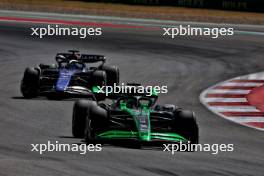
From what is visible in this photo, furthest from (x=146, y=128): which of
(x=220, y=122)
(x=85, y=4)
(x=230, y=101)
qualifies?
(x=85, y=4)

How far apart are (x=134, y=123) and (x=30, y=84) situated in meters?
5.94

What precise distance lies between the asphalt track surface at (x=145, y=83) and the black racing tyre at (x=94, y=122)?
38cm

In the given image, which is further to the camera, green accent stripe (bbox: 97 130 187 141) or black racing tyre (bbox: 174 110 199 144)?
black racing tyre (bbox: 174 110 199 144)

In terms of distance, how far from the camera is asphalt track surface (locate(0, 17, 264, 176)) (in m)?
11.8

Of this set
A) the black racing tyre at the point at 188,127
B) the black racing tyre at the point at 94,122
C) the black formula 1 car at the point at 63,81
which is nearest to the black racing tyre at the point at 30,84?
the black formula 1 car at the point at 63,81

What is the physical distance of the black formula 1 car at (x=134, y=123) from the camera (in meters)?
14.2

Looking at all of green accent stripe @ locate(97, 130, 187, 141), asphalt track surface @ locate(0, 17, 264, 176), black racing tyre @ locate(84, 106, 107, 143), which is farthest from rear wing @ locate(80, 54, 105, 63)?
green accent stripe @ locate(97, 130, 187, 141)

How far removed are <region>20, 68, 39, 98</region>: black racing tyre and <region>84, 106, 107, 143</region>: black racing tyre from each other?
5632 mm

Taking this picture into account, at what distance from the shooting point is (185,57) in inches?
1171

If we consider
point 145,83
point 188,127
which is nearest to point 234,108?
point 145,83

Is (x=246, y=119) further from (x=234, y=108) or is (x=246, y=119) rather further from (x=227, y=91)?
(x=227, y=91)

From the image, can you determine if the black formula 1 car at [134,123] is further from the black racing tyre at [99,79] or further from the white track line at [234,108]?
the white track line at [234,108]

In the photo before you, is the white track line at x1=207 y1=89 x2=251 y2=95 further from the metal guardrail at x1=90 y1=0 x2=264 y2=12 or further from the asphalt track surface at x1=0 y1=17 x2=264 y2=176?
the metal guardrail at x1=90 y1=0 x2=264 y2=12

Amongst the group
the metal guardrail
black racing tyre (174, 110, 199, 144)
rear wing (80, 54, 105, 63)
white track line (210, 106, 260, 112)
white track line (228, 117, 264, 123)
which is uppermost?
the metal guardrail
